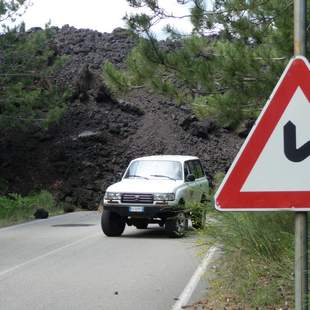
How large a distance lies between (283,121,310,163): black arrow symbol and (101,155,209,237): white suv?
36.8 feet

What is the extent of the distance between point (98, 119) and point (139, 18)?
29.4m

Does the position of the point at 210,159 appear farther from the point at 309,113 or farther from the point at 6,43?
the point at 309,113

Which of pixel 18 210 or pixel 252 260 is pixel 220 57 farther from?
pixel 18 210

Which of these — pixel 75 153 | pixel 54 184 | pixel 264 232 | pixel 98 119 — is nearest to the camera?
pixel 264 232

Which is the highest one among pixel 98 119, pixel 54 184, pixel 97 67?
pixel 97 67

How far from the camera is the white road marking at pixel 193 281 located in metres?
8.68

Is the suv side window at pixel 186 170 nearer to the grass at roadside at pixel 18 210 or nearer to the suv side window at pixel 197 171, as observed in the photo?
the suv side window at pixel 197 171

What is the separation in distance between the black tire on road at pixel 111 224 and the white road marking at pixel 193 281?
491cm

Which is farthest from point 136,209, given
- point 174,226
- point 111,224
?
point 174,226

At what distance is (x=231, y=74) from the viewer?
37.1ft

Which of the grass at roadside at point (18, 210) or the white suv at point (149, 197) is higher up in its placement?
the white suv at point (149, 197)

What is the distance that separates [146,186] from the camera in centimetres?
1658

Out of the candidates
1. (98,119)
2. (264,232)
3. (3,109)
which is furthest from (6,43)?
(264,232)

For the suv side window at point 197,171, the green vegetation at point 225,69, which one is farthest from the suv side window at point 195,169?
the green vegetation at point 225,69
